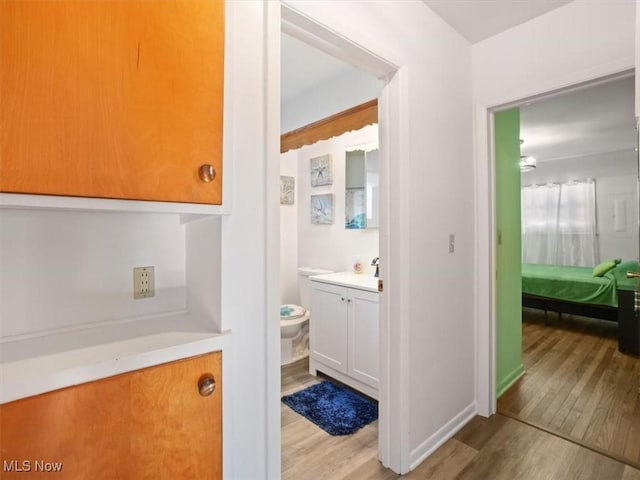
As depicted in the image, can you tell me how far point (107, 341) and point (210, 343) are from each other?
0.25m

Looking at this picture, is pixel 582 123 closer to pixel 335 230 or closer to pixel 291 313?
pixel 335 230

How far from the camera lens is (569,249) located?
18.7ft

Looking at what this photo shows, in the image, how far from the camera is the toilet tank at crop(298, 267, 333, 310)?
3.44 m

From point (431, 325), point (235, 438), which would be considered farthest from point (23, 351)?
point (431, 325)

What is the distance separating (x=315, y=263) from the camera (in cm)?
361

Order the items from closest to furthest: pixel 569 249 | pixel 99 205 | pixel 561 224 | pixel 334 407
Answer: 1. pixel 99 205
2. pixel 334 407
3. pixel 569 249
4. pixel 561 224

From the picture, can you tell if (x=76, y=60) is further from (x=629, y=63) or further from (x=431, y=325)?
(x=629, y=63)

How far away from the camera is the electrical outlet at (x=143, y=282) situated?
997 mm

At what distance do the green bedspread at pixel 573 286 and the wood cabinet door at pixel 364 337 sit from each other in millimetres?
3277

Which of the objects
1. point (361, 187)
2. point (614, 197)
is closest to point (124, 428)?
point (361, 187)

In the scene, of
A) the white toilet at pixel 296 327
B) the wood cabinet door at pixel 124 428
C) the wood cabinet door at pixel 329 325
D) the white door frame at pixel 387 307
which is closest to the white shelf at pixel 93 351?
the wood cabinet door at pixel 124 428

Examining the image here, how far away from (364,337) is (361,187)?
145cm

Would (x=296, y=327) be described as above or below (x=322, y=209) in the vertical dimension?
below

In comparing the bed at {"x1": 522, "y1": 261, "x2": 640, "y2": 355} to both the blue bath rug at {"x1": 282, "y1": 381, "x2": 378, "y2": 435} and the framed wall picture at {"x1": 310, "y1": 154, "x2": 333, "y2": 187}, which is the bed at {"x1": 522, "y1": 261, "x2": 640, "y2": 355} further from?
the framed wall picture at {"x1": 310, "y1": 154, "x2": 333, "y2": 187}
